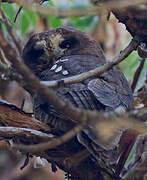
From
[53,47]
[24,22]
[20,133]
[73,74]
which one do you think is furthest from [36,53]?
[20,133]

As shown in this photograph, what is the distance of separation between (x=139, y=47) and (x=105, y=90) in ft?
1.38

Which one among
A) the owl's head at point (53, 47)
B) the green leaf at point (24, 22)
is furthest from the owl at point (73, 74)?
the green leaf at point (24, 22)

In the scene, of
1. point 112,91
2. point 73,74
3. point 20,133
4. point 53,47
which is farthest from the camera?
point 53,47

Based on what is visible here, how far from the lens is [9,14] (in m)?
3.09

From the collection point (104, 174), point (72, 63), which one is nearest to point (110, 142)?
point (104, 174)

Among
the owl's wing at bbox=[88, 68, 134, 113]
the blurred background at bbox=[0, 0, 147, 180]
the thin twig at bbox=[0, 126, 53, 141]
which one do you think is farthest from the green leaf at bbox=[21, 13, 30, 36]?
the thin twig at bbox=[0, 126, 53, 141]

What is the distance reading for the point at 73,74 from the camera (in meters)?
2.89

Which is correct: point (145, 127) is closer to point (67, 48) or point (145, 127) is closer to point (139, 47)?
point (139, 47)

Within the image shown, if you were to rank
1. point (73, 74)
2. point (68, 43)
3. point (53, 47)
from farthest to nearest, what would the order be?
point (68, 43), point (53, 47), point (73, 74)

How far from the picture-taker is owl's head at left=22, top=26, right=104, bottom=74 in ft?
11.3

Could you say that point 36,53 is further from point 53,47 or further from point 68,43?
point 68,43

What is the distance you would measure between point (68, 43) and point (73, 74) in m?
0.81

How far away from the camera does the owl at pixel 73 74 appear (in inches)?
101

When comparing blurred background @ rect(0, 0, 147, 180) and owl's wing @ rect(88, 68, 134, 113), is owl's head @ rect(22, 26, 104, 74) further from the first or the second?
owl's wing @ rect(88, 68, 134, 113)
